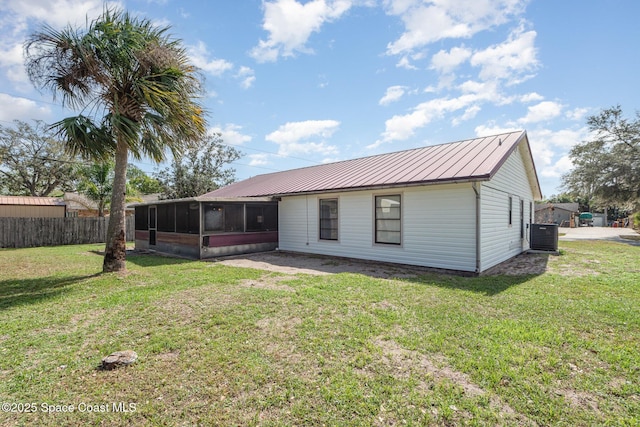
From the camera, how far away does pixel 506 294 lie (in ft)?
18.8

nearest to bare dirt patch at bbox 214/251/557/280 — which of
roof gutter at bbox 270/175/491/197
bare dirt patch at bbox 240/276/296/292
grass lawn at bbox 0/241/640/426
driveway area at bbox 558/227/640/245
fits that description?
bare dirt patch at bbox 240/276/296/292

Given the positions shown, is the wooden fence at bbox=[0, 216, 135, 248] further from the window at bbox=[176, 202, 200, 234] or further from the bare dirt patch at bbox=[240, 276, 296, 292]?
the bare dirt patch at bbox=[240, 276, 296, 292]

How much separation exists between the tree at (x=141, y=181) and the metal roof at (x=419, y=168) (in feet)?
65.0

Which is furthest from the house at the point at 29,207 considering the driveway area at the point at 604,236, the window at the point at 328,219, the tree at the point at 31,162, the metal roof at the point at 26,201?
the driveway area at the point at 604,236

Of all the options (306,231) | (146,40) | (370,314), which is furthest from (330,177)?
(370,314)

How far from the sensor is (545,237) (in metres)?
11.7

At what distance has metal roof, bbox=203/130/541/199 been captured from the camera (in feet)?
26.1

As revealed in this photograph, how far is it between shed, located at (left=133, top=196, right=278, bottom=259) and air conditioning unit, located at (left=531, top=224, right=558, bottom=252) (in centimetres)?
1048

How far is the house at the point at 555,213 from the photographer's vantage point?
39631mm

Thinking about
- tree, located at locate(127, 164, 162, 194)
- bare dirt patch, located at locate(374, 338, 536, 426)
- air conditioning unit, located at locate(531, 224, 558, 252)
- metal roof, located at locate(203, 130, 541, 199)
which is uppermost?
tree, located at locate(127, 164, 162, 194)

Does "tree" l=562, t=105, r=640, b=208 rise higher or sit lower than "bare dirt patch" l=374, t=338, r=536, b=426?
higher

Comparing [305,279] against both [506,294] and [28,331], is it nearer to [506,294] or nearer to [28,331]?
[506,294]

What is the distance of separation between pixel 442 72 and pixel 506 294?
8.57 metres

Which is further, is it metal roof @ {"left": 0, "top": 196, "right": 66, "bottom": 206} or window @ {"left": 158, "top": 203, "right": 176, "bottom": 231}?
metal roof @ {"left": 0, "top": 196, "right": 66, "bottom": 206}
